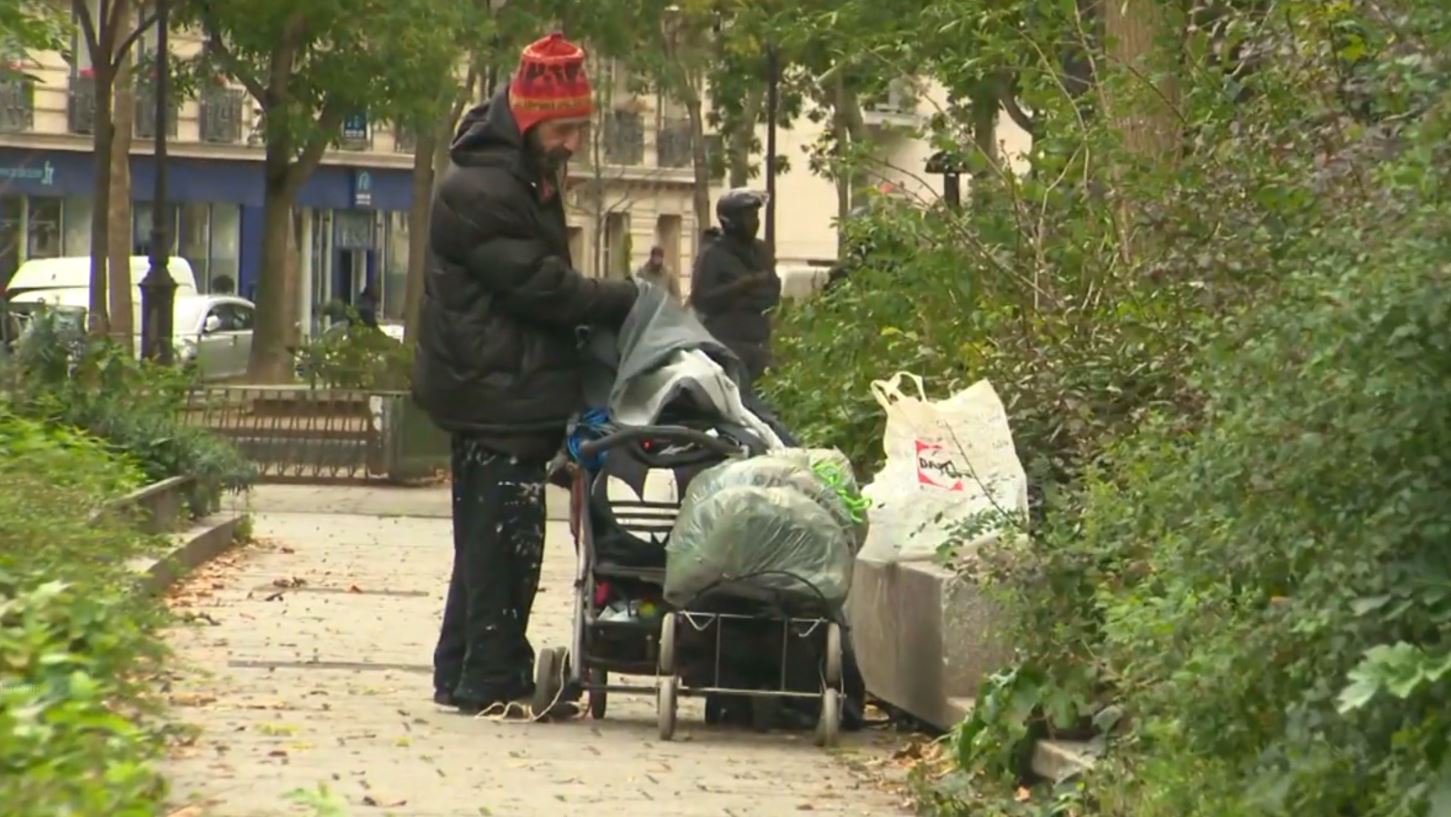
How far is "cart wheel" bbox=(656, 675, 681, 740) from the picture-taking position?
9.71m

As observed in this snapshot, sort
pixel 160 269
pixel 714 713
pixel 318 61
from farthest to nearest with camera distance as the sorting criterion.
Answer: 1. pixel 318 61
2. pixel 160 269
3. pixel 714 713

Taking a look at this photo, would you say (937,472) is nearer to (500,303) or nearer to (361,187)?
(500,303)

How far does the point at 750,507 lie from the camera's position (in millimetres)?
9688

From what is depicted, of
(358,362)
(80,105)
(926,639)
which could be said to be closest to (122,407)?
(926,639)

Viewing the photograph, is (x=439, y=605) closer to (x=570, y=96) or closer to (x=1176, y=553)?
(x=570, y=96)

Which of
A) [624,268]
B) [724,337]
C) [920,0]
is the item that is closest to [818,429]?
[724,337]

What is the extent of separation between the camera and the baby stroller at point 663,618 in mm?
9812

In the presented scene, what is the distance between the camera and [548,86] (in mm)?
10383

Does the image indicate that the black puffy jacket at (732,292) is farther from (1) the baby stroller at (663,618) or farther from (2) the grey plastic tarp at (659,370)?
(1) the baby stroller at (663,618)

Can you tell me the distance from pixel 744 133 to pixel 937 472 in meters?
46.0

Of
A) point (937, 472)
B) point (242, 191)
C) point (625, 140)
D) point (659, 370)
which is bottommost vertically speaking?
point (937, 472)

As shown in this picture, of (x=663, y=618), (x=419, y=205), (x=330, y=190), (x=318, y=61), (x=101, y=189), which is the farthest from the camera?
(x=330, y=190)

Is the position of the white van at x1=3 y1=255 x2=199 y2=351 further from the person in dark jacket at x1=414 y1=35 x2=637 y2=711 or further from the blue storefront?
the person in dark jacket at x1=414 y1=35 x2=637 y2=711

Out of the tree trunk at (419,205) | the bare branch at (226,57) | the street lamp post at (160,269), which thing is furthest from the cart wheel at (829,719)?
the tree trunk at (419,205)
